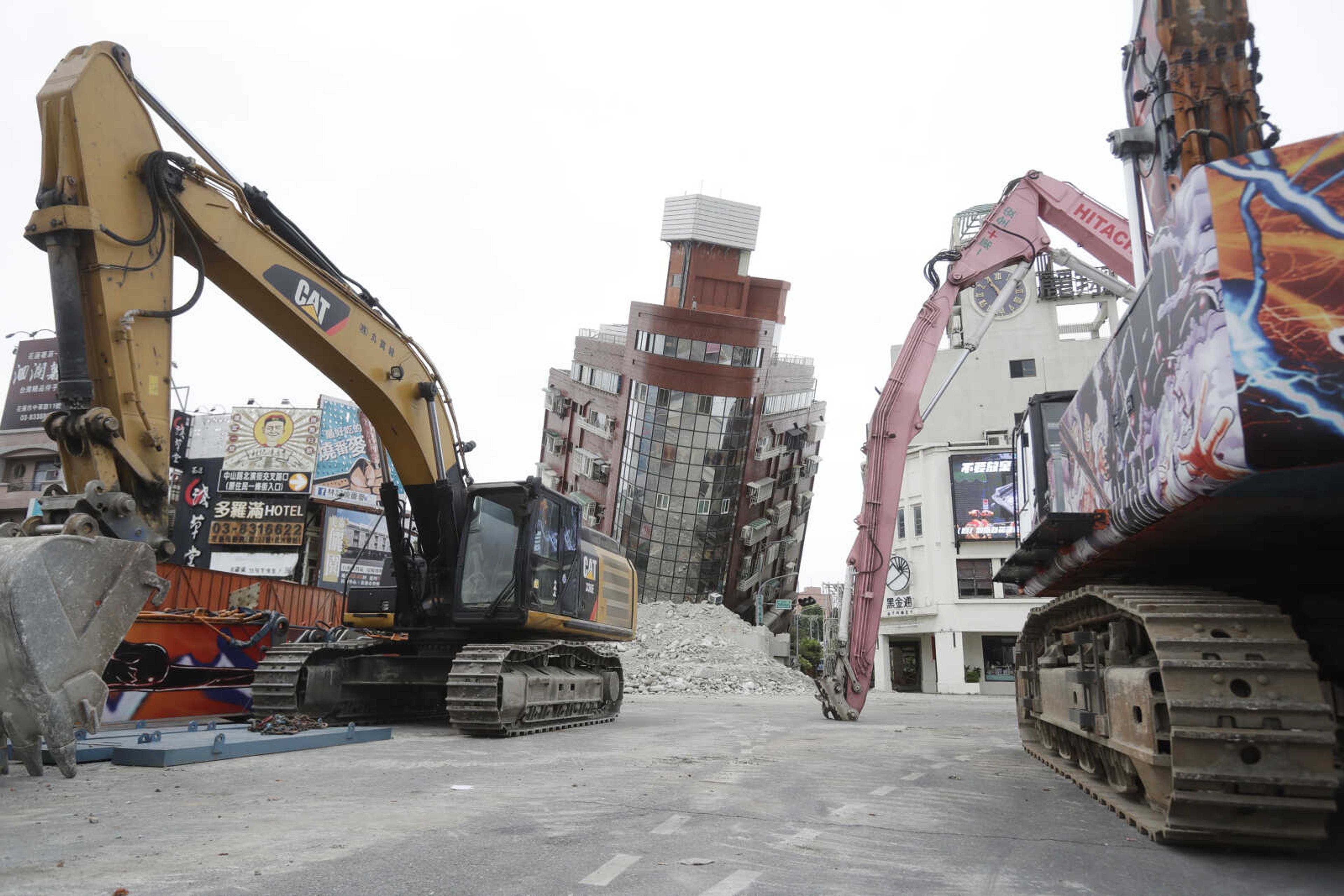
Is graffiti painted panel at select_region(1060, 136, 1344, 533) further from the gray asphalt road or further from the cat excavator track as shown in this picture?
the cat excavator track

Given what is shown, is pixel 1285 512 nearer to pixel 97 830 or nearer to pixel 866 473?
pixel 97 830

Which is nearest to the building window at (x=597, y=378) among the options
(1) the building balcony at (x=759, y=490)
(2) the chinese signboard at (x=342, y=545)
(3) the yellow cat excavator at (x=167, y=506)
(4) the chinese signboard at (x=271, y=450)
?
(1) the building balcony at (x=759, y=490)

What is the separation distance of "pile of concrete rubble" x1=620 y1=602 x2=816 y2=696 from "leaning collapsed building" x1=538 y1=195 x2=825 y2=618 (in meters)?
8.40

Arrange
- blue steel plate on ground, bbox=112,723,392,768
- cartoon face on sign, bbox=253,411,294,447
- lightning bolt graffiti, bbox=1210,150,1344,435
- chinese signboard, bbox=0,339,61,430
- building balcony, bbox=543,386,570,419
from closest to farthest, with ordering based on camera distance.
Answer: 1. lightning bolt graffiti, bbox=1210,150,1344,435
2. blue steel plate on ground, bbox=112,723,392,768
3. cartoon face on sign, bbox=253,411,294,447
4. chinese signboard, bbox=0,339,61,430
5. building balcony, bbox=543,386,570,419

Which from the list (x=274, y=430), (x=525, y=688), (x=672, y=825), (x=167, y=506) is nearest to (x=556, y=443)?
(x=274, y=430)

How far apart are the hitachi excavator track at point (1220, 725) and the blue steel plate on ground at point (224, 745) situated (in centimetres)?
743

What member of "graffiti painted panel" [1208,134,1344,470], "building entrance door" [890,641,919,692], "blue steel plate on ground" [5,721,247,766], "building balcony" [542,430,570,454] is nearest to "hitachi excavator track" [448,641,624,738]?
"blue steel plate on ground" [5,721,247,766]

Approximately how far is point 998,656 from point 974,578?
391 centimetres

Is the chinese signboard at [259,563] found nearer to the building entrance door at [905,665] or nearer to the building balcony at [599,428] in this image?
the building balcony at [599,428]

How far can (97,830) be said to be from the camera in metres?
4.83

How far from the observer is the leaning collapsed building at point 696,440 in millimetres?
55562

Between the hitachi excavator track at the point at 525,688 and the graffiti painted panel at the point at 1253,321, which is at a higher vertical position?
the graffiti painted panel at the point at 1253,321

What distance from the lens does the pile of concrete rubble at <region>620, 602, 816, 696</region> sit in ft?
109

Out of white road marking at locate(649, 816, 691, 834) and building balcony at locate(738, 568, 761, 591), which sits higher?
building balcony at locate(738, 568, 761, 591)
